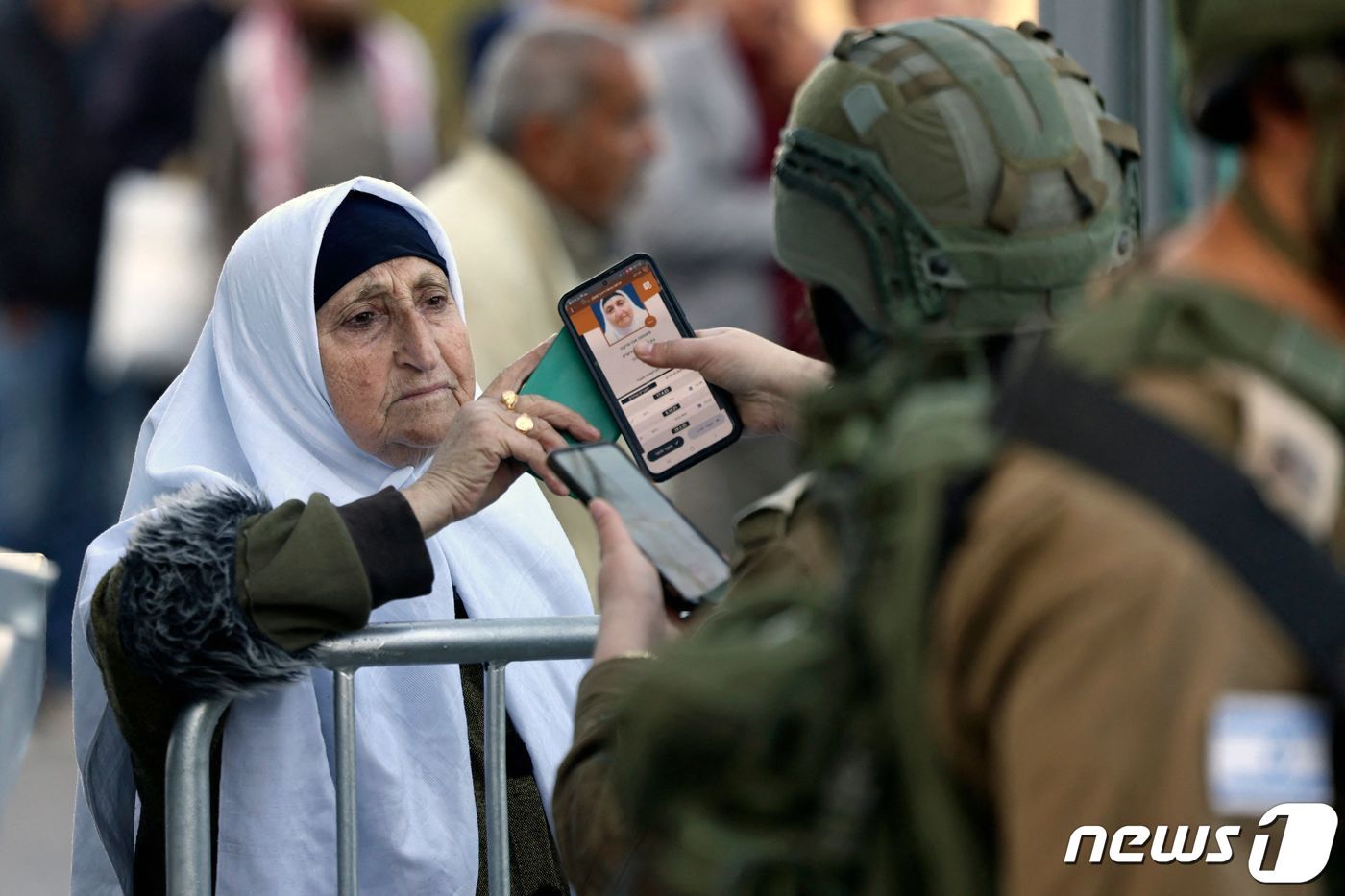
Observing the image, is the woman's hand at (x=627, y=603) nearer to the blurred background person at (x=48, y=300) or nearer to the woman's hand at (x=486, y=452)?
the woman's hand at (x=486, y=452)

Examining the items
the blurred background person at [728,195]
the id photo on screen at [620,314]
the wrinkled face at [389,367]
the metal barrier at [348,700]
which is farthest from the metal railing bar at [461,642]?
the blurred background person at [728,195]

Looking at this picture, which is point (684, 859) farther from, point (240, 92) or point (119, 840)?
point (240, 92)

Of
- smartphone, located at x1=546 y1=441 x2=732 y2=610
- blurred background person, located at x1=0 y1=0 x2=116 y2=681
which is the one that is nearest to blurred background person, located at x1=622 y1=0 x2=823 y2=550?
blurred background person, located at x1=0 y1=0 x2=116 y2=681

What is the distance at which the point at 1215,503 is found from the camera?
1.17m

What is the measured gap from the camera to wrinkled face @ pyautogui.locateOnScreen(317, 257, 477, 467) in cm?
321

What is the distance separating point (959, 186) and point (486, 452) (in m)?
1.05

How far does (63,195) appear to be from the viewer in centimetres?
764

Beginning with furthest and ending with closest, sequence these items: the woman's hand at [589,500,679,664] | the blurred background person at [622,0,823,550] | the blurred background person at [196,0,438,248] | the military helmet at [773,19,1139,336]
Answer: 1. the blurred background person at [196,0,438,248]
2. the blurred background person at [622,0,823,550]
3. the military helmet at [773,19,1139,336]
4. the woman's hand at [589,500,679,664]

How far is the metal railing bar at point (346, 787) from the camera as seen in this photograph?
2.62 metres

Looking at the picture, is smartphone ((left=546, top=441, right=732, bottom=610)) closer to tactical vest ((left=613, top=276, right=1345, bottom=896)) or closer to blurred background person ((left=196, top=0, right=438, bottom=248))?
tactical vest ((left=613, top=276, right=1345, bottom=896))

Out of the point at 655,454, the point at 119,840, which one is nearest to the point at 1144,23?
the point at 655,454

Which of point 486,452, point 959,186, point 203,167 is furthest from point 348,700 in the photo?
point 203,167

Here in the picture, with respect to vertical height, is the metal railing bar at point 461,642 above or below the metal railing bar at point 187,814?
above

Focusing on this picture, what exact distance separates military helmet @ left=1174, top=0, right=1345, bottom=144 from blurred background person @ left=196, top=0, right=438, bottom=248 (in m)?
6.26
